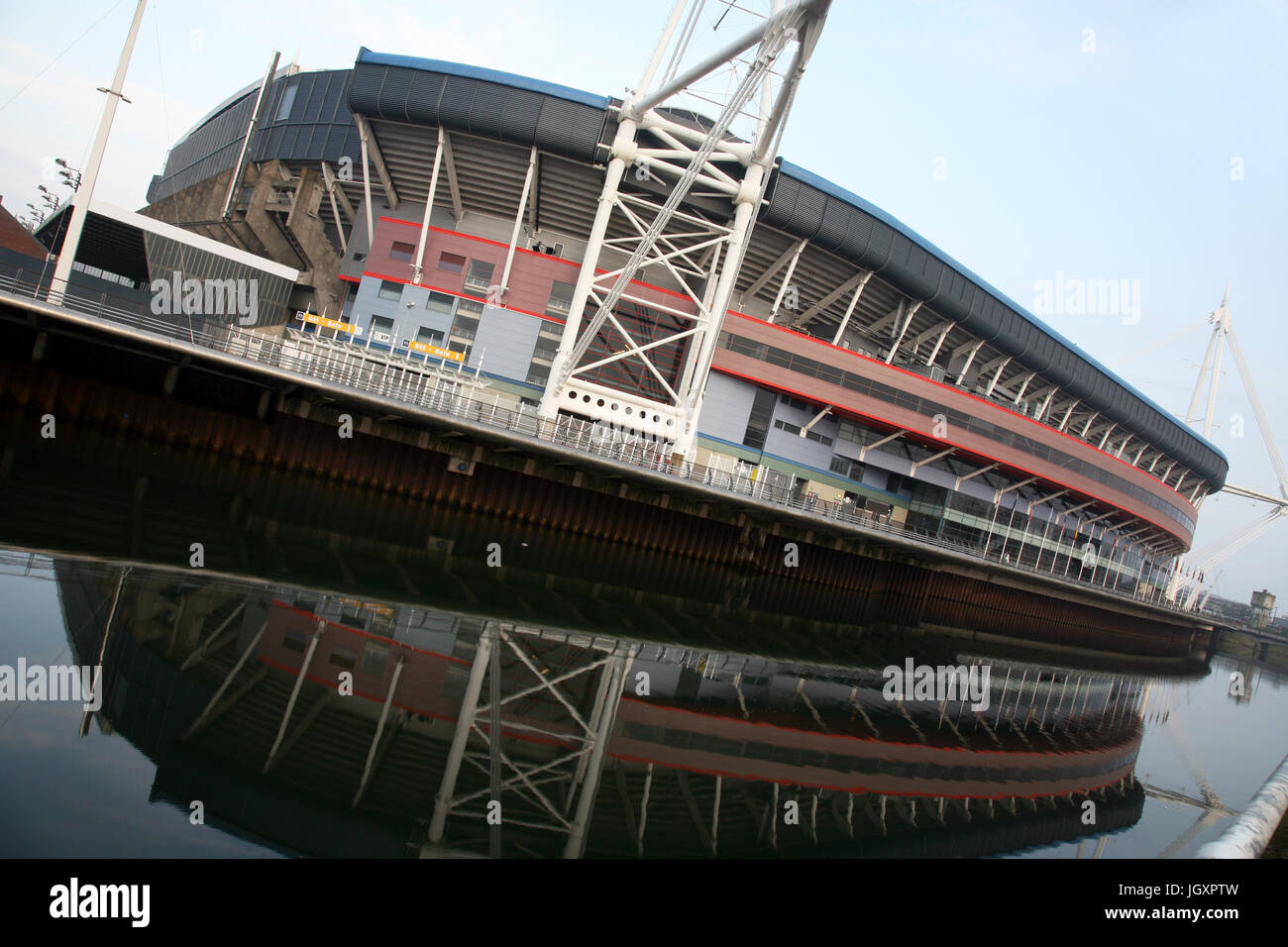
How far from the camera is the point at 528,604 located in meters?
→ 15.2

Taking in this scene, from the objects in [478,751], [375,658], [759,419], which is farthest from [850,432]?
[478,751]

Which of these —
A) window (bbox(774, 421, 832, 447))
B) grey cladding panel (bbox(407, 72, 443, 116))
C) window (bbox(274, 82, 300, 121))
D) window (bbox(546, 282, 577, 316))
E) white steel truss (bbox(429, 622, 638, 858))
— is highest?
window (bbox(274, 82, 300, 121))

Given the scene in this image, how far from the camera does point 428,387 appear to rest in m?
23.9

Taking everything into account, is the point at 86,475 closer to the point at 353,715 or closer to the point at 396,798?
the point at 353,715

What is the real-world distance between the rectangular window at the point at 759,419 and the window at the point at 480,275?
566 inches

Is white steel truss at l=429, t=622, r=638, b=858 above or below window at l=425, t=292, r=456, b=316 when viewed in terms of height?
below

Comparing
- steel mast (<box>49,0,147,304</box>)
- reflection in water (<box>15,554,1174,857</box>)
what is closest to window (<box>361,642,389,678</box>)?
reflection in water (<box>15,554,1174,857</box>)

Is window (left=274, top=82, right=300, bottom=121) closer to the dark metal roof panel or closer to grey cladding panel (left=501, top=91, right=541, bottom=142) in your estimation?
grey cladding panel (left=501, top=91, right=541, bottom=142)

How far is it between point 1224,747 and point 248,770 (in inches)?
1026

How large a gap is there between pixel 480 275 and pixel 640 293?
7950 mm

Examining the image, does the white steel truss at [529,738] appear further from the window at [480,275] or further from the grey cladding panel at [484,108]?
the window at [480,275]

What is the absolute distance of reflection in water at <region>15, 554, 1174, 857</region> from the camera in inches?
255

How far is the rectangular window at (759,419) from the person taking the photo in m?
34.9

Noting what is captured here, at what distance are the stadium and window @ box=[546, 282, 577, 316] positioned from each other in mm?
97
